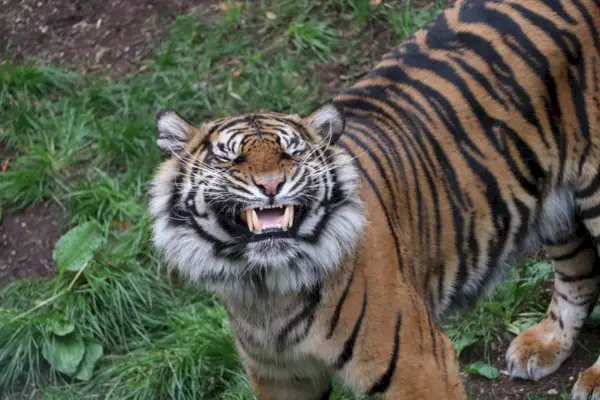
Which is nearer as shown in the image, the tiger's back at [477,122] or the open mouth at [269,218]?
the open mouth at [269,218]

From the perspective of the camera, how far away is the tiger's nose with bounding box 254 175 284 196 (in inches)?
106

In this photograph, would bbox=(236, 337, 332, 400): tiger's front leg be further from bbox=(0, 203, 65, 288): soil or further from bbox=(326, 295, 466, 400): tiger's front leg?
bbox=(0, 203, 65, 288): soil

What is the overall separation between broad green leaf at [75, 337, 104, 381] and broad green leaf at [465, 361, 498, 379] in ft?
5.38

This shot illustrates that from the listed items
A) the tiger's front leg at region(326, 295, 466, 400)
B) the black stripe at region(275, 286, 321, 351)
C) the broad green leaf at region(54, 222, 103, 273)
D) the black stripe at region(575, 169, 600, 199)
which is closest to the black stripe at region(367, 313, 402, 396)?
the tiger's front leg at region(326, 295, 466, 400)

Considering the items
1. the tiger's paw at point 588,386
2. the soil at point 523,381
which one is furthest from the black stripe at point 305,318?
the tiger's paw at point 588,386

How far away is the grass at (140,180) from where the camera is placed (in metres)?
4.43

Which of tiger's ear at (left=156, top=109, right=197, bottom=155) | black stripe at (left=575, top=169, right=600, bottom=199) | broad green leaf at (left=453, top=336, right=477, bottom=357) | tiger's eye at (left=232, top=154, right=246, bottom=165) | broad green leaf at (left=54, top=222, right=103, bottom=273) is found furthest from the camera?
broad green leaf at (left=54, top=222, right=103, bottom=273)

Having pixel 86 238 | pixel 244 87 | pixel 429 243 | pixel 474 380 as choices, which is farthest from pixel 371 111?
pixel 244 87

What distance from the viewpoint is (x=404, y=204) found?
11.4 feet

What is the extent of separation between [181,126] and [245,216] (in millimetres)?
428

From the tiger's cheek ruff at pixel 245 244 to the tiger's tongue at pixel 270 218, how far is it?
0.08m

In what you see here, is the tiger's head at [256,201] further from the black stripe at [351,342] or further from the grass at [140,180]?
the grass at [140,180]

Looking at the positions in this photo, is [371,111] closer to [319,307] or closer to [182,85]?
[319,307]

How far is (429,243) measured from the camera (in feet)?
11.6
